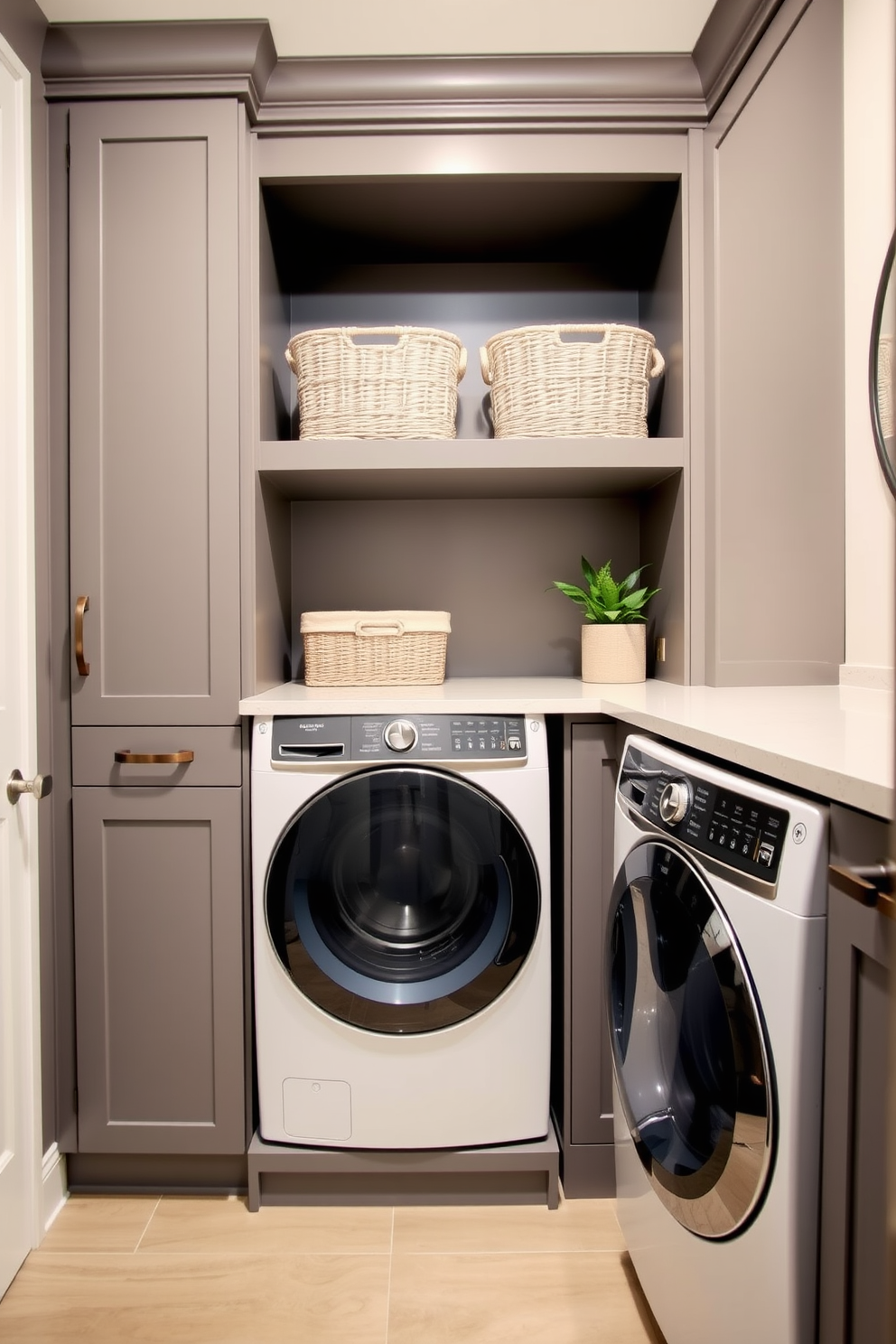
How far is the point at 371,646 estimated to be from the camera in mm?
1689

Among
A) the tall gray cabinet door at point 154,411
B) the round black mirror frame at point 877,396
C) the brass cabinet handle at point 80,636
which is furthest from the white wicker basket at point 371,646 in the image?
the round black mirror frame at point 877,396

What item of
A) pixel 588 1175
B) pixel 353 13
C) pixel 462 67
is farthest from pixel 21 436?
pixel 588 1175

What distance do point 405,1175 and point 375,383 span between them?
5.40 feet

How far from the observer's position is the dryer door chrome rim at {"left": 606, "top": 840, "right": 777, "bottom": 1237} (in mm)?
809

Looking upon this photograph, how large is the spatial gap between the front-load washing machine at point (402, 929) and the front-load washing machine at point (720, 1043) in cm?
28

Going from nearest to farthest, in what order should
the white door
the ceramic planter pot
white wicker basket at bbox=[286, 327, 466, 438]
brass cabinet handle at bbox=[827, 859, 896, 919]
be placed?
brass cabinet handle at bbox=[827, 859, 896, 919] → the white door → white wicker basket at bbox=[286, 327, 466, 438] → the ceramic planter pot

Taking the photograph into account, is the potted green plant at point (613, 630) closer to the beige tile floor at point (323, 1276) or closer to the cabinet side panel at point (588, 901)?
the cabinet side panel at point (588, 901)

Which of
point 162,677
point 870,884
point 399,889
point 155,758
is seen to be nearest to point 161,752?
point 155,758

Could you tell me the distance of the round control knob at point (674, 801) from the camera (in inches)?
39.0

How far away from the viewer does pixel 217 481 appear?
152 centimetres

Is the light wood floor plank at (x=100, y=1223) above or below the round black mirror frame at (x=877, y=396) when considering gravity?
below

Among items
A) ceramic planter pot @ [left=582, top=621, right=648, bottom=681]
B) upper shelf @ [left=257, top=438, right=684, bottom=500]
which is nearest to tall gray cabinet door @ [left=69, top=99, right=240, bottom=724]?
upper shelf @ [left=257, top=438, right=684, bottom=500]

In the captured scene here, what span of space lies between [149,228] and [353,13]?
568 millimetres

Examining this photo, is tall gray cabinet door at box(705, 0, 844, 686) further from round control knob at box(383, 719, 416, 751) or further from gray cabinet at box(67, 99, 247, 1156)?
gray cabinet at box(67, 99, 247, 1156)
